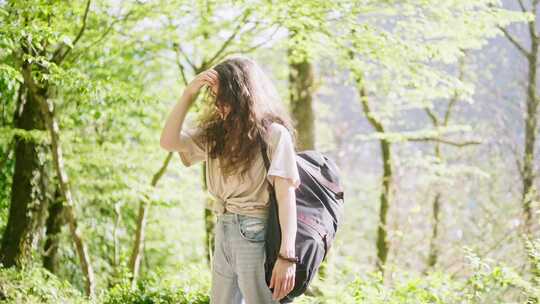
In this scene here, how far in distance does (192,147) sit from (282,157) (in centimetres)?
66

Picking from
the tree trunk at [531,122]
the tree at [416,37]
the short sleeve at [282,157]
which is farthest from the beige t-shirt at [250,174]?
the tree trunk at [531,122]

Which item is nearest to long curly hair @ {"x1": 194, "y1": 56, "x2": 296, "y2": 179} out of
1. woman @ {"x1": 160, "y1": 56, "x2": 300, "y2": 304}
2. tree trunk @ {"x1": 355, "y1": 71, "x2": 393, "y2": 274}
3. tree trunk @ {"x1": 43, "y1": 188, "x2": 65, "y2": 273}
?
woman @ {"x1": 160, "y1": 56, "x2": 300, "y2": 304}

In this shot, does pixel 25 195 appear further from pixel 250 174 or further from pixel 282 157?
pixel 282 157

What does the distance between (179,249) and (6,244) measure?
5.97 metres

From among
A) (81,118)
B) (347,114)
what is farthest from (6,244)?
(347,114)

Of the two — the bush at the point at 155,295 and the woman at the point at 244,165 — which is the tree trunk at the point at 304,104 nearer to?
the bush at the point at 155,295

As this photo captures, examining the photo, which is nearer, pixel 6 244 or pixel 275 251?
pixel 275 251

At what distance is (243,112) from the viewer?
277 centimetres

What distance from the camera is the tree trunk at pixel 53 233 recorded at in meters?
8.16

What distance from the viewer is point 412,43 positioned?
594 centimetres

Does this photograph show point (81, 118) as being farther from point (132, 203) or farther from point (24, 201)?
point (132, 203)

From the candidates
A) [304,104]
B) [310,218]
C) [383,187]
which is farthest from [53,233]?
[310,218]

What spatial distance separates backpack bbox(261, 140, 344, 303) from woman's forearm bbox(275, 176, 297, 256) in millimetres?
53

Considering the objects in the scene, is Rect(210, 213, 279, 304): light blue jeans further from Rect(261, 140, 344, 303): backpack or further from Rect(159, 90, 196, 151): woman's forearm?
Rect(159, 90, 196, 151): woman's forearm
